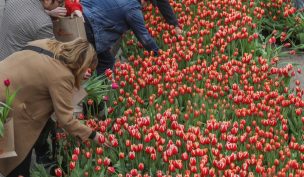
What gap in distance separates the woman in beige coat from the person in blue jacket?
5.07 feet

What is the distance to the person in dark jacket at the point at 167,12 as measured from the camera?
6.59 metres

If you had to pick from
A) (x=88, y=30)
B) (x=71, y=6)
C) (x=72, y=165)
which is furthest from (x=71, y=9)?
(x=72, y=165)

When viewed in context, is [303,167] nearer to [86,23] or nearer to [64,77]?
[64,77]

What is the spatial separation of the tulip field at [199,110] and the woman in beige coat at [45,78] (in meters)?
0.44

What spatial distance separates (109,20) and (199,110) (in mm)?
1252

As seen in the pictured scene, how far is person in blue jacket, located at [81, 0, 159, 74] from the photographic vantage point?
567cm

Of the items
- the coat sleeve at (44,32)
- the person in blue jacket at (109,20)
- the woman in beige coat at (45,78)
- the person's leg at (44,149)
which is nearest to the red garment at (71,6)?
the person in blue jacket at (109,20)

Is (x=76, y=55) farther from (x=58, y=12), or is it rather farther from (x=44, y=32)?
(x=58, y=12)

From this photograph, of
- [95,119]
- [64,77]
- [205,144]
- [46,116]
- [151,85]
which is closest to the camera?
[64,77]

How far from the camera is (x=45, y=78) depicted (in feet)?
13.1

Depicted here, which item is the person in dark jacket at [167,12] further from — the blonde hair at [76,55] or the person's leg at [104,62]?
the blonde hair at [76,55]

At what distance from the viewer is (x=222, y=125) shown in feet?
15.8

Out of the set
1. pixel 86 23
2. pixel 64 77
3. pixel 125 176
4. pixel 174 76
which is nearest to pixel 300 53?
pixel 174 76

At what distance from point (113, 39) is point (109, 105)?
2.36ft
